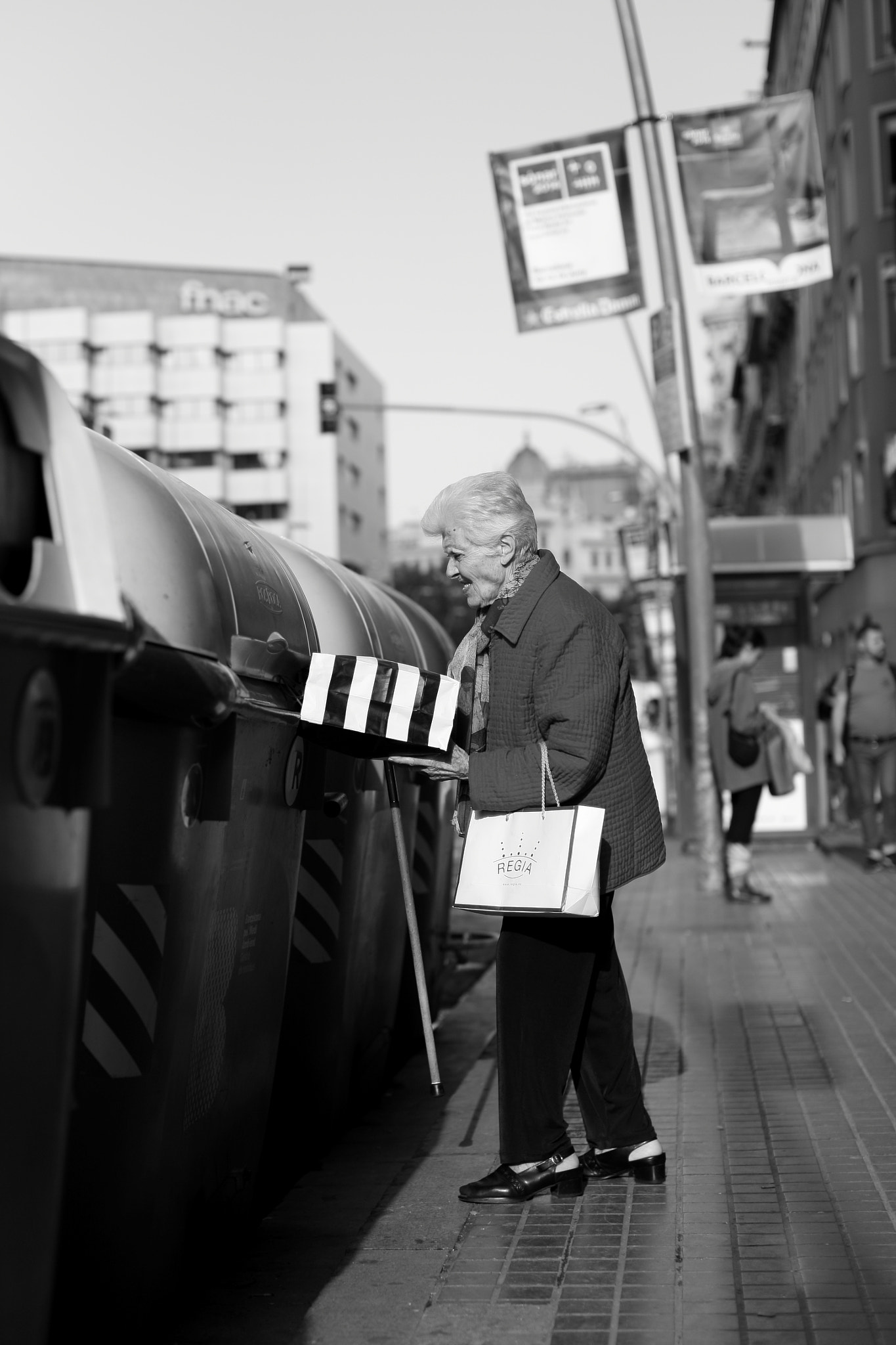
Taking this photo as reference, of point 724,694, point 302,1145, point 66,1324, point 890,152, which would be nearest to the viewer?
point 66,1324

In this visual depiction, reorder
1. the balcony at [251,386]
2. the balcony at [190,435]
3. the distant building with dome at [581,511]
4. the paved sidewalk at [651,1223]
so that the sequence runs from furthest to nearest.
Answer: the distant building with dome at [581,511]
the balcony at [251,386]
the balcony at [190,435]
the paved sidewalk at [651,1223]

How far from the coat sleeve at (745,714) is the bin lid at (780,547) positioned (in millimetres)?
4619

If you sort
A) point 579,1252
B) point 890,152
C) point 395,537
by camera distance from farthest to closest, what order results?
point 395,537, point 890,152, point 579,1252

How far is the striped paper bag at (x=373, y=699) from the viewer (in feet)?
16.2

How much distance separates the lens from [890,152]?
115 feet

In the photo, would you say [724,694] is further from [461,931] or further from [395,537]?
[395,537]

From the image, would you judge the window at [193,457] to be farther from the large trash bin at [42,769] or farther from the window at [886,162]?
the large trash bin at [42,769]

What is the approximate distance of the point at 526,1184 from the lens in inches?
205

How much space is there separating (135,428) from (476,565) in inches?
3776

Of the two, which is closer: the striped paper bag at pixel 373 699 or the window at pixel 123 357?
the striped paper bag at pixel 373 699

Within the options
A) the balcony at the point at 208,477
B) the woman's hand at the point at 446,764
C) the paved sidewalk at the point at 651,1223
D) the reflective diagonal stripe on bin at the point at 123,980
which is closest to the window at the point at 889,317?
the paved sidewalk at the point at 651,1223

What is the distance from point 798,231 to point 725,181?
2.11ft

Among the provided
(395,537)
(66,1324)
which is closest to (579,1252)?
(66,1324)

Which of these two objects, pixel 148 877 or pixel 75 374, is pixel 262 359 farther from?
pixel 148 877
